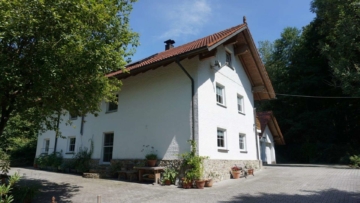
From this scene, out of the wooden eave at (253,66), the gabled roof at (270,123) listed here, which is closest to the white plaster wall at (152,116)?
the wooden eave at (253,66)

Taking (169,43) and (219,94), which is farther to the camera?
(169,43)

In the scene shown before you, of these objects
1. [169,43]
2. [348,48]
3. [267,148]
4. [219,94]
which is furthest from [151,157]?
[348,48]

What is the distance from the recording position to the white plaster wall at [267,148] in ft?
75.0

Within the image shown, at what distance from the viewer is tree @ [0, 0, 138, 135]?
6035 millimetres

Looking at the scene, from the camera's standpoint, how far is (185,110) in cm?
1133

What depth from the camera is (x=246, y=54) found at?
16.1 m

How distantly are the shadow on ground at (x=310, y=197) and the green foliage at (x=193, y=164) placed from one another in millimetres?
2403

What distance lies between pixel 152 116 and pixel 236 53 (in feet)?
23.3

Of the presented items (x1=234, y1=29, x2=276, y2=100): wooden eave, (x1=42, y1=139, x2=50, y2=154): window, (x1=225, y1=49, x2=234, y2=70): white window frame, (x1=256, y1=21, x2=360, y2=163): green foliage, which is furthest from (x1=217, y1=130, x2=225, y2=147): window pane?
(x1=256, y1=21, x2=360, y2=163): green foliage

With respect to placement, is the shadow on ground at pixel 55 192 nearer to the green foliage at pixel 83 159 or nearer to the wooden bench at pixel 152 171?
the wooden bench at pixel 152 171

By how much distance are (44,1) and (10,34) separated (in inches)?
45.6

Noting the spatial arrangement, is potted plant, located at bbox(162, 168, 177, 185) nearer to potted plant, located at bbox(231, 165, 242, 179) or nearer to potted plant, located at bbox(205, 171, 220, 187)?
potted plant, located at bbox(205, 171, 220, 187)

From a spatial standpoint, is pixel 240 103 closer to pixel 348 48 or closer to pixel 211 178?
pixel 211 178

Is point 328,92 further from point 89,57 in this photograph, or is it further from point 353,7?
point 89,57
